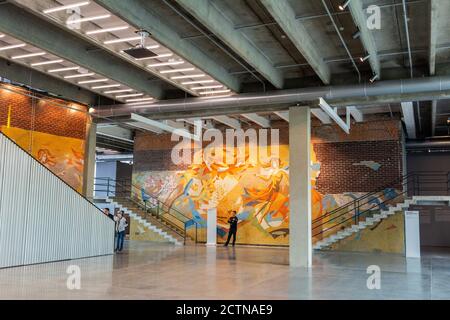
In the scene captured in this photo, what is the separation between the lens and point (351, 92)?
13.9m

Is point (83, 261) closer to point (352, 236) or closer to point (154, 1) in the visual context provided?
point (154, 1)

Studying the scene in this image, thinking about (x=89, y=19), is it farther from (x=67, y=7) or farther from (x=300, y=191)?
(x=300, y=191)

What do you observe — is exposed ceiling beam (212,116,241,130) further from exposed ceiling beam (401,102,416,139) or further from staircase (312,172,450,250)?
exposed ceiling beam (401,102,416,139)

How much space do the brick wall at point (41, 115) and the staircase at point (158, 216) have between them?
6.23 m

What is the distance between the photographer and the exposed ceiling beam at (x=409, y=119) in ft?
56.4

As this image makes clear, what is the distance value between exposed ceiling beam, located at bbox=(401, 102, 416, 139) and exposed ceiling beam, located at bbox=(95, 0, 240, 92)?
7.54m

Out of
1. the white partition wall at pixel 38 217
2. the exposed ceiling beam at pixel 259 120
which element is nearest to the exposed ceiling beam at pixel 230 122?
the exposed ceiling beam at pixel 259 120

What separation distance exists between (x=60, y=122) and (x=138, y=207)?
8691 mm

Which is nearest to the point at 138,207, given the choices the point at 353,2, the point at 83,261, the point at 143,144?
the point at 143,144

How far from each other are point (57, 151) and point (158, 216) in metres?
8.42

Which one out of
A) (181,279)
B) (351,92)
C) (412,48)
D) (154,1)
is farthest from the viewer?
(351,92)

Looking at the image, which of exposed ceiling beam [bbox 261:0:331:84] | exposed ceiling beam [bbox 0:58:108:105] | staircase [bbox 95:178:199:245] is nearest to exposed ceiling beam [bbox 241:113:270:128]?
exposed ceiling beam [bbox 261:0:331:84]

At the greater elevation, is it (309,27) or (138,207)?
(309,27)

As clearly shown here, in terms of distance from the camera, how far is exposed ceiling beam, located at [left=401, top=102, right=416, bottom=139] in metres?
17.2
